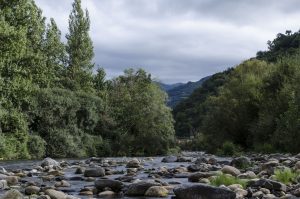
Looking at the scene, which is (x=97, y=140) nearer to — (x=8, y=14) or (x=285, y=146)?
(x=8, y=14)

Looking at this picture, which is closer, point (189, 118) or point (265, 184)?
point (265, 184)

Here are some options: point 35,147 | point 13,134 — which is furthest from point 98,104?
point 13,134

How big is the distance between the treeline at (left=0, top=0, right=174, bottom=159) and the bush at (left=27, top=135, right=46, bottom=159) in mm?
62

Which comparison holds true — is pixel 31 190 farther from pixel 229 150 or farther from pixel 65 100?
pixel 65 100

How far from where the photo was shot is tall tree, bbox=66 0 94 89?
63.6 meters

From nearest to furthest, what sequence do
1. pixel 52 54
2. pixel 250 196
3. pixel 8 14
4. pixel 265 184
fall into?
pixel 250 196, pixel 265 184, pixel 8 14, pixel 52 54

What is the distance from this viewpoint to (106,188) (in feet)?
45.4

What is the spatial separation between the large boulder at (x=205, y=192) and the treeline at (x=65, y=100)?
2664 cm

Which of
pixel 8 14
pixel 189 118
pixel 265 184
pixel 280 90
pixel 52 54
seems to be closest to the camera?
pixel 265 184

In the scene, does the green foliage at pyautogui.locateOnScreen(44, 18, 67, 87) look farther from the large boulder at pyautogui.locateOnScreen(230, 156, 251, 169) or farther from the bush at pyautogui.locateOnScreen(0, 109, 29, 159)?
the large boulder at pyautogui.locateOnScreen(230, 156, 251, 169)

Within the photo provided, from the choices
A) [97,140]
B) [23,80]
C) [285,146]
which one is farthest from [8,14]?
[285,146]

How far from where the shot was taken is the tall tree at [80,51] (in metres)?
63.6

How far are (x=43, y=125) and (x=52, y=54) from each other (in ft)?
30.3

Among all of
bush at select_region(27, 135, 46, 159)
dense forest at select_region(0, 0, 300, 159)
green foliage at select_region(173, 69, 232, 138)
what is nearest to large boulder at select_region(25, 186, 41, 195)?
dense forest at select_region(0, 0, 300, 159)
